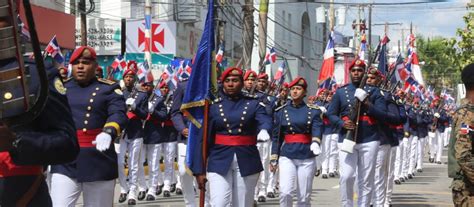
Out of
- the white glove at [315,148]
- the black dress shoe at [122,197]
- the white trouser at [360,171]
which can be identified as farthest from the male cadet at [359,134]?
the black dress shoe at [122,197]

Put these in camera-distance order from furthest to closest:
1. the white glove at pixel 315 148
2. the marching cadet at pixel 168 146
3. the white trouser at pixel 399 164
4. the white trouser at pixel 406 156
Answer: the white trouser at pixel 406 156 → the white trouser at pixel 399 164 → the marching cadet at pixel 168 146 → the white glove at pixel 315 148

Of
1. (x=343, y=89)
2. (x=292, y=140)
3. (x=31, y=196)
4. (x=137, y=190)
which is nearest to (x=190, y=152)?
(x=292, y=140)

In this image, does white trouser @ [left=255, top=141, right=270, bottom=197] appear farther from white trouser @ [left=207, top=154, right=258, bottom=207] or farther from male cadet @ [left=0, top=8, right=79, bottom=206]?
male cadet @ [left=0, top=8, right=79, bottom=206]

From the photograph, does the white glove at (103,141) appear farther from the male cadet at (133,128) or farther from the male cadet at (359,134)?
the male cadet at (133,128)

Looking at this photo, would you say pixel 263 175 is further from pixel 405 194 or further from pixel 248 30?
pixel 248 30

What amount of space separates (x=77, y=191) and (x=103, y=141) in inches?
25.1

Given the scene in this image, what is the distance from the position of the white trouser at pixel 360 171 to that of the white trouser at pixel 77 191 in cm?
439

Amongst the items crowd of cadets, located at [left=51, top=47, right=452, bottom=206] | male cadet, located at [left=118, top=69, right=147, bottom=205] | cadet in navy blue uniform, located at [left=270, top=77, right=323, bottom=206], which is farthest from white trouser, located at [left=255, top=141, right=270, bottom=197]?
cadet in navy blue uniform, located at [left=270, top=77, right=323, bottom=206]

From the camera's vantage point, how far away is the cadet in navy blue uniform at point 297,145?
38.1 feet

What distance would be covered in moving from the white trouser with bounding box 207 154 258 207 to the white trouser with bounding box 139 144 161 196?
688cm

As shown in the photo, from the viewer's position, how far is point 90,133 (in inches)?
358

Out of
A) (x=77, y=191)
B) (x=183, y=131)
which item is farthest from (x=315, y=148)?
(x=77, y=191)

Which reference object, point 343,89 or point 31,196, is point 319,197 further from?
point 31,196

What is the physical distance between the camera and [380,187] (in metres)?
13.4
